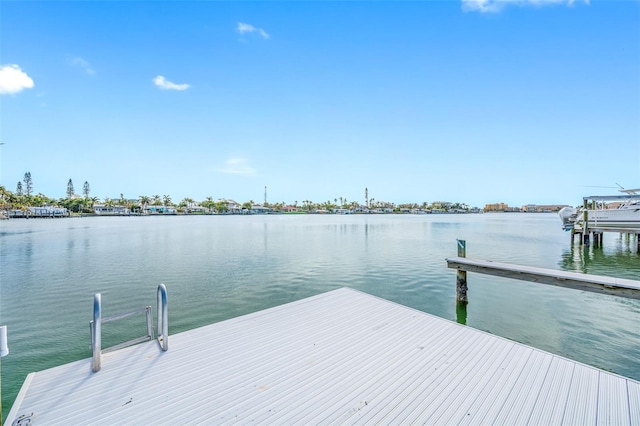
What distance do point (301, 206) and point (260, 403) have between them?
177 m

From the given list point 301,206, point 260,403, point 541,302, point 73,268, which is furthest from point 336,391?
point 301,206

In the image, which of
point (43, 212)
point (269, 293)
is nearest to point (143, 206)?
point (43, 212)

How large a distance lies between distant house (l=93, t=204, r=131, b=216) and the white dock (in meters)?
139

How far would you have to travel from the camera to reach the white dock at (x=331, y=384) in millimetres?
2807

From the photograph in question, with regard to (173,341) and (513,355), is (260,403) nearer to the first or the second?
(173,341)

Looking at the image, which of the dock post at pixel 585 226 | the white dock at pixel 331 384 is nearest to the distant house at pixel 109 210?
the dock post at pixel 585 226

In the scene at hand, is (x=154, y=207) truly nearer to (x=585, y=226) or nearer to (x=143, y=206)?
(x=143, y=206)

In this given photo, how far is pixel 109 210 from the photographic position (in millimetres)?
124125

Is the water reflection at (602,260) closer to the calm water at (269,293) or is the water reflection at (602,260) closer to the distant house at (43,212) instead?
the calm water at (269,293)

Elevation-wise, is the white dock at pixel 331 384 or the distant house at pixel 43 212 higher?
the distant house at pixel 43 212

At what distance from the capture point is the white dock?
2.81 m

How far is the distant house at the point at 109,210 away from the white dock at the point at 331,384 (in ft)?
458

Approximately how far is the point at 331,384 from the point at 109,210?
14872 cm

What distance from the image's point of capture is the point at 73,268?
1377 centimetres
